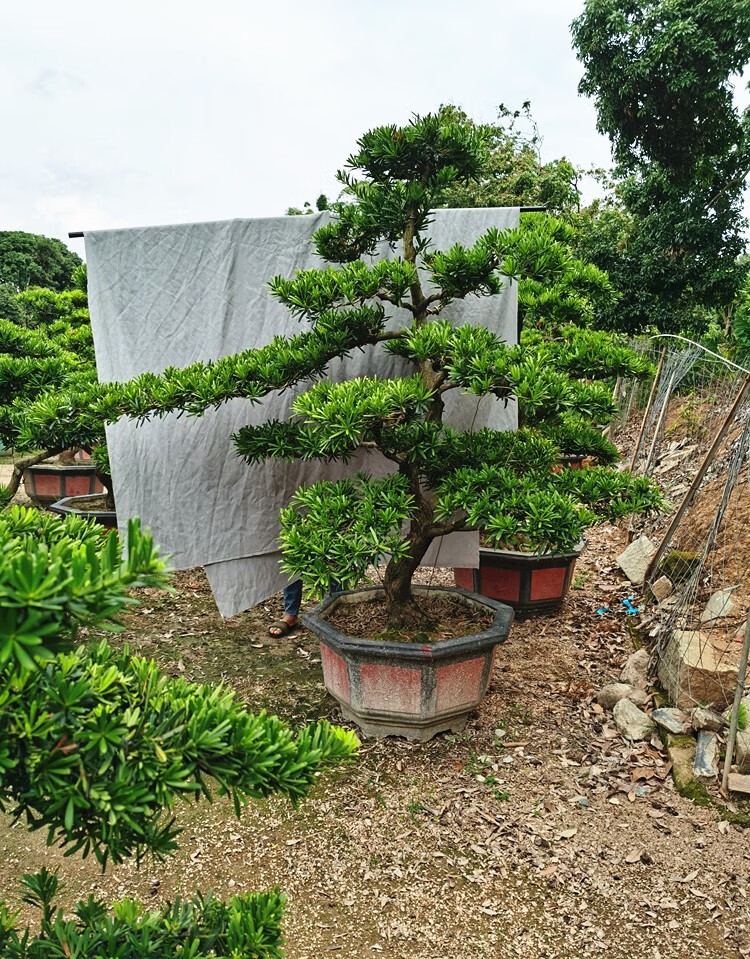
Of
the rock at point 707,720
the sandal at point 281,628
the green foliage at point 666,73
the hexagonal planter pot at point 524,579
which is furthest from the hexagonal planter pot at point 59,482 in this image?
the green foliage at point 666,73

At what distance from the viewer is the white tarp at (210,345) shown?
2.90 m

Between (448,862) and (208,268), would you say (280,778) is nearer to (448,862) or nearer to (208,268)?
(448,862)

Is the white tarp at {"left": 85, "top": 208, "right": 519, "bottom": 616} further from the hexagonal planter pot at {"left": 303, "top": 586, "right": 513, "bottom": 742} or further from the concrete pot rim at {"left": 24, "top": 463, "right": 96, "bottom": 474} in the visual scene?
the concrete pot rim at {"left": 24, "top": 463, "right": 96, "bottom": 474}

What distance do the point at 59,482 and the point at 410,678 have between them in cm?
476

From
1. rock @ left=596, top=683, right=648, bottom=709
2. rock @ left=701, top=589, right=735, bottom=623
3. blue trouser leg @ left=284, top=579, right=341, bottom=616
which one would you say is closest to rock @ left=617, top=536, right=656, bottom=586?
rock @ left=701, top=589, right=735, bottom=623

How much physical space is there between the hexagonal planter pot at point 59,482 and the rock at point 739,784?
5.24m

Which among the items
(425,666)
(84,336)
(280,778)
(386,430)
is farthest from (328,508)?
(84,336)

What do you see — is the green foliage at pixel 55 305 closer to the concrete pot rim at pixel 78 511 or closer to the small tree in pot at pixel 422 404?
the concrete pot rim at pixel 78 511

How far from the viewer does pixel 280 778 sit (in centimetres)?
81

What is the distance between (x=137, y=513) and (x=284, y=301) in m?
1.09

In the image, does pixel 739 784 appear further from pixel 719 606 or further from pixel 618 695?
pixel 719 606

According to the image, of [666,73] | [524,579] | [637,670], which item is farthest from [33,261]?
[637,670]

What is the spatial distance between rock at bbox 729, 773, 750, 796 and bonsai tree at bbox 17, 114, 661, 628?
1.00 m

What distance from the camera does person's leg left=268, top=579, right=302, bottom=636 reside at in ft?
13.0
